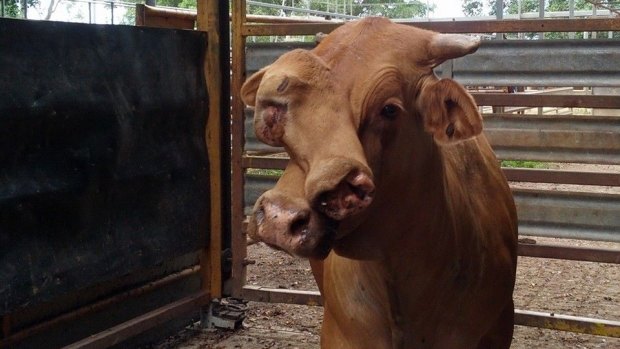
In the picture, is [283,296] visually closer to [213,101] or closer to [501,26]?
[213,101]

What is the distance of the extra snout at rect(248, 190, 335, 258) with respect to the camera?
8.24ft

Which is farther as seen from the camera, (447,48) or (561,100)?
(561,100)

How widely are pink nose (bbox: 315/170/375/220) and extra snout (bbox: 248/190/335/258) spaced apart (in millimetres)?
41

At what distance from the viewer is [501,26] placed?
5.43 meters

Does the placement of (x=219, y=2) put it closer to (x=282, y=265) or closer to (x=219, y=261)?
(x=219, y=261)

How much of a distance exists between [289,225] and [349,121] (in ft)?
1.32

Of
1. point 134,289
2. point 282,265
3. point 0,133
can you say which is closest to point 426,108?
point 0,133

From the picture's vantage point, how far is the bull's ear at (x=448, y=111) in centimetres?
298

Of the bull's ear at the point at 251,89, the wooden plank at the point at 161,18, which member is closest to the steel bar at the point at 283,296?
the wooden plank at the point at 161,18

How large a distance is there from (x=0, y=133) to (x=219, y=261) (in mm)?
→ 2447

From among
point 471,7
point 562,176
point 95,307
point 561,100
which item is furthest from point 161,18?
point 471,7

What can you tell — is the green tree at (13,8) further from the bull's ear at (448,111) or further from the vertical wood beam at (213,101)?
the bull's ear at (448,111)

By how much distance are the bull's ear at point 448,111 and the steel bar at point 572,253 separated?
2.76 metres

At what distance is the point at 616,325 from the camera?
5.43 m
